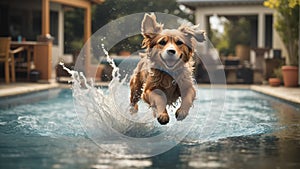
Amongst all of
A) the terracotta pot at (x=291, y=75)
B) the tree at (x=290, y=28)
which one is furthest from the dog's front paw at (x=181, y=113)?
the tree at (x=290, y=28)

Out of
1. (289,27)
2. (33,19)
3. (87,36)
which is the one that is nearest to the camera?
(289,27)

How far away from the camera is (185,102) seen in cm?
548

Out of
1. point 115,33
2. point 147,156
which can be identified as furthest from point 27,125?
point 115,33

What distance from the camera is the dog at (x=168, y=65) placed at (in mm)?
5410

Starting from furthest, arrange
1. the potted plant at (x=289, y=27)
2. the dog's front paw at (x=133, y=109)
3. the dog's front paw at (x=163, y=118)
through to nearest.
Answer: the potted plant at (x=289, y=27) < the dog's front paw at (x=133, y=109) < the dog's front paw at (x=163, y=118)

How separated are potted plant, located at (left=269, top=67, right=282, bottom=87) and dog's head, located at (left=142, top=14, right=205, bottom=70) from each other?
8985 millimetres

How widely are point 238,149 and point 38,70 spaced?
10370mm

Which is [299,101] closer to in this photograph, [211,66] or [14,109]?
[14,109]

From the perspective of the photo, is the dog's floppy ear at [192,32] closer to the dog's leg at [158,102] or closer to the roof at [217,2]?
the dog's leg at [158,102]

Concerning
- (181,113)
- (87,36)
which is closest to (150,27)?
(181,113)

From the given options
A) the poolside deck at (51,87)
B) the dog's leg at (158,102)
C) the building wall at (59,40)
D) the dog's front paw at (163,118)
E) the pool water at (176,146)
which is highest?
the building wall at (59,40)

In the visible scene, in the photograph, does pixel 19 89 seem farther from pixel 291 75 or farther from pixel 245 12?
pixel 245 12

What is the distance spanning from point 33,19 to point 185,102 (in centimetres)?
1500

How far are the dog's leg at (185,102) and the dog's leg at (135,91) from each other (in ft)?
2.78
